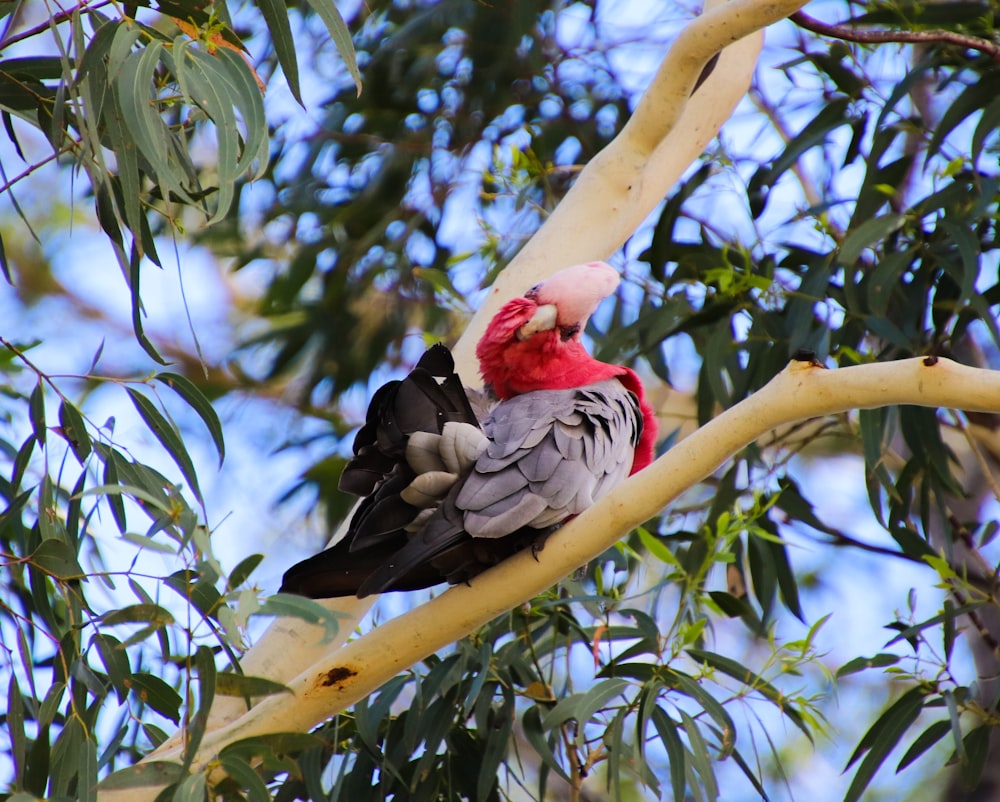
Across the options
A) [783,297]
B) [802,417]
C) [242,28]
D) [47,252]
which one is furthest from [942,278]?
[47,252]

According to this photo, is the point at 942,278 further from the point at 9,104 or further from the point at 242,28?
the point at 242,28

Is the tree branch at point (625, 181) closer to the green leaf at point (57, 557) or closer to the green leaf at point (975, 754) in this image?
the green leaf at point (57, 557)

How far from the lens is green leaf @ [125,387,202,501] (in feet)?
4.60

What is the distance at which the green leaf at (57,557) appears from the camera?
1.28 m

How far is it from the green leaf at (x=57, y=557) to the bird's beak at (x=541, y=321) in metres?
0.65

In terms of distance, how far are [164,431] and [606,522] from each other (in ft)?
1.96

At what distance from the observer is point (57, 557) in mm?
1285

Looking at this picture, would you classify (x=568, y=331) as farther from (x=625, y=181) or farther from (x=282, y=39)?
(x=282, y=39)

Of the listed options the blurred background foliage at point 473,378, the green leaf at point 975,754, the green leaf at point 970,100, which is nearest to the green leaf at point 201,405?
the blurred background foliage at point 473,378

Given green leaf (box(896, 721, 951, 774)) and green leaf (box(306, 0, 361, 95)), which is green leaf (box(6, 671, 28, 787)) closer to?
green leaf (box(306, 0, 361, 95))

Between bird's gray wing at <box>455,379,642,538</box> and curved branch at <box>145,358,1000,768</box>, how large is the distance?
66 mm

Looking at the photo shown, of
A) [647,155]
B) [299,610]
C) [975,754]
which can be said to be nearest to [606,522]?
[299,610]

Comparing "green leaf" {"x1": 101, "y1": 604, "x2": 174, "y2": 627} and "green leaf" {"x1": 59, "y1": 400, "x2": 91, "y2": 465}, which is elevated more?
"green leaf" {"x1": 59, "y1": 400, "x2": 91, "y2": 465}

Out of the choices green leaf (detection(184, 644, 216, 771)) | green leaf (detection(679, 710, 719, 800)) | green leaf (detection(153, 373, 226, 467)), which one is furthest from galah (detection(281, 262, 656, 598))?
green leaf (detection(679, 710, 719, 800))
